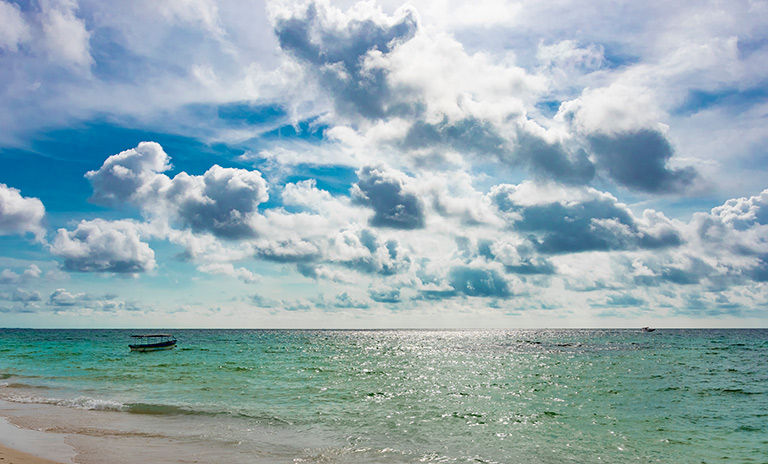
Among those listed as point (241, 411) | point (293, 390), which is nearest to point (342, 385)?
point (293, 390)

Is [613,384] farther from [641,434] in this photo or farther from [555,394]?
[641,434]

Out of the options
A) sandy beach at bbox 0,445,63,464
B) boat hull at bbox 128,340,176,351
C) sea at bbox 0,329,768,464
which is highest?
sandy beach at bbox 0,445,63,464

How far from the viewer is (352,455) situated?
1852 centimetres

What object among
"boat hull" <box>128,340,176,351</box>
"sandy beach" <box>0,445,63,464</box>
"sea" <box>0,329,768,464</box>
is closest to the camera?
"sandy beach" <box>0,445,63,464</box>

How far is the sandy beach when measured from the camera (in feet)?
52.7

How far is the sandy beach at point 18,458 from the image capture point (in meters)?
16.1

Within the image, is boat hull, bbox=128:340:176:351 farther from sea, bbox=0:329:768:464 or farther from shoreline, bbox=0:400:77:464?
shoreline, bbox=0:400:77:464

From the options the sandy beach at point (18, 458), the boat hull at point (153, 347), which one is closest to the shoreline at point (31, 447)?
the sandy beach at point (18, 458)

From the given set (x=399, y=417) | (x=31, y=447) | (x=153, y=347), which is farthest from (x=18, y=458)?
(x=153, y=347)

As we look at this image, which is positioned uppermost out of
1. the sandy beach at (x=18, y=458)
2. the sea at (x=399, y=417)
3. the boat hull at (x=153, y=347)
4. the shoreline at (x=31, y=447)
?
the sandy beach at (x=18, y=458)

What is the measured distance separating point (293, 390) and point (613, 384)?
26918 mm

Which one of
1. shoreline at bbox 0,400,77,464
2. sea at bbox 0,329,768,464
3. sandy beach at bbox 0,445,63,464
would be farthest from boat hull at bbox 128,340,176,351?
sandy beach at bbox 0,445,63,464

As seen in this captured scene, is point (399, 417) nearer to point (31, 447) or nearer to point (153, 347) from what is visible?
point (31, 447)

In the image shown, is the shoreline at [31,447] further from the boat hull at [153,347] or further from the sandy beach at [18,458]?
the boat hull at [153,347]
